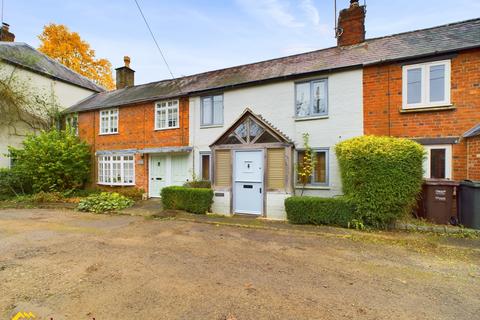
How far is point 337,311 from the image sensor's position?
3.00m

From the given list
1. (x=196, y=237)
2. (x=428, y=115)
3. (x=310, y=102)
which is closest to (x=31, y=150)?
(x=196, y=237)

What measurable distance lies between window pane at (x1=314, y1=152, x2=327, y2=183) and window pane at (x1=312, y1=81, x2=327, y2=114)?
1727mm

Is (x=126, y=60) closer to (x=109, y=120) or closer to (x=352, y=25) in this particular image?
(x=109, y=120)

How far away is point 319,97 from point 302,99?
663 millimetres

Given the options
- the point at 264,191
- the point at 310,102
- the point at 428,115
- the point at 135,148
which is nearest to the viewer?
the point at 428,115

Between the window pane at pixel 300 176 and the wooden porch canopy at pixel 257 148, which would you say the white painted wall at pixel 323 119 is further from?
the wooden porch canopy at pixel 257 148

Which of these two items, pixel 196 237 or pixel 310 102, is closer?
pixel 196 237

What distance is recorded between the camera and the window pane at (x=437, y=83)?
7.54 m

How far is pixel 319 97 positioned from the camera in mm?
9266

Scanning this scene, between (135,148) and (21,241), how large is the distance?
25.8 ft

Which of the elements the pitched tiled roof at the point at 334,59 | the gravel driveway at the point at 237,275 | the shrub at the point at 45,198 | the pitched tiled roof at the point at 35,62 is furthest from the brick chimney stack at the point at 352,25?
the pitched tiled roof at the point at 35,62

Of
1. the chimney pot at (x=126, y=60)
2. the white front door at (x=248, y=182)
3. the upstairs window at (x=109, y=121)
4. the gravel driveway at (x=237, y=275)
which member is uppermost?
the chimney pot at (x=126, y=60)

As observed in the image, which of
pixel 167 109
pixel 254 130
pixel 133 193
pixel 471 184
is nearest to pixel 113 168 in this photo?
pixel 133 193

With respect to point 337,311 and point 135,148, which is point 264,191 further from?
point 135,148
